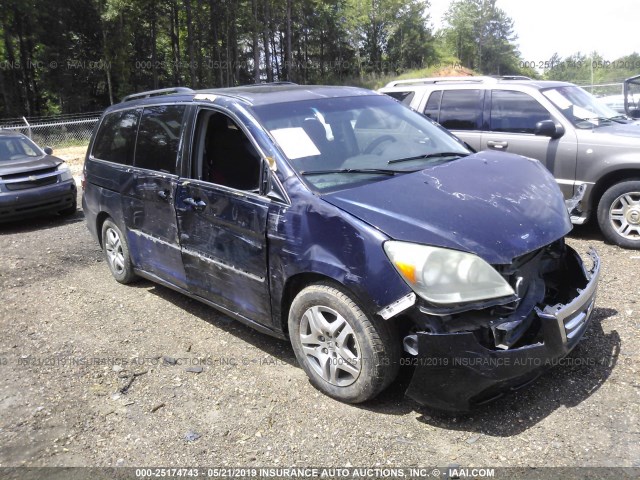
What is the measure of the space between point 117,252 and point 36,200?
166 inches

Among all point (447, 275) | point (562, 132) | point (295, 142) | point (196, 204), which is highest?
point (295, 142)

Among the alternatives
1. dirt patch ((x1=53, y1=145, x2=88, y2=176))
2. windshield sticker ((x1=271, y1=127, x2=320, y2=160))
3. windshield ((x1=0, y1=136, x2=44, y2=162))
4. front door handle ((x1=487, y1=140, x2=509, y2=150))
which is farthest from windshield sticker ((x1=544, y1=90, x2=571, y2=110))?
dirt patch ((x1=53, y1=145, x2=88, y2=176))

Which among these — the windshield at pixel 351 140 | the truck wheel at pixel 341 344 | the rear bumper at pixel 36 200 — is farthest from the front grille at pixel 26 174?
the truck wheel at pixel 341 344

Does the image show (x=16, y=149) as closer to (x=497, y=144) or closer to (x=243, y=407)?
(x=497, y=144)

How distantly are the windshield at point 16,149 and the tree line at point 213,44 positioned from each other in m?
27.8

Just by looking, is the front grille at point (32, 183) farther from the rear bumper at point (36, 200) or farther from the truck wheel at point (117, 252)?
the truck wheel at point (117, 252)

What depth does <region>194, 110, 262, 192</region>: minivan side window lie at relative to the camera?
161 inches

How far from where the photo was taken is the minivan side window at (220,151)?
13.4ft

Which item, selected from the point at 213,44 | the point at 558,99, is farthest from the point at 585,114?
the point at 213,44

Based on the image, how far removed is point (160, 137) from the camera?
4664mm

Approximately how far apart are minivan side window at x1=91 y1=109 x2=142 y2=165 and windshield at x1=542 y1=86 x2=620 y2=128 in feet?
15.8

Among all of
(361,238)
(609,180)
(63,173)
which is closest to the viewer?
(361,238)

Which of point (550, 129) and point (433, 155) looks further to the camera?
point (550, 129)

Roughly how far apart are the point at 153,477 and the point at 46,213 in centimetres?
756
